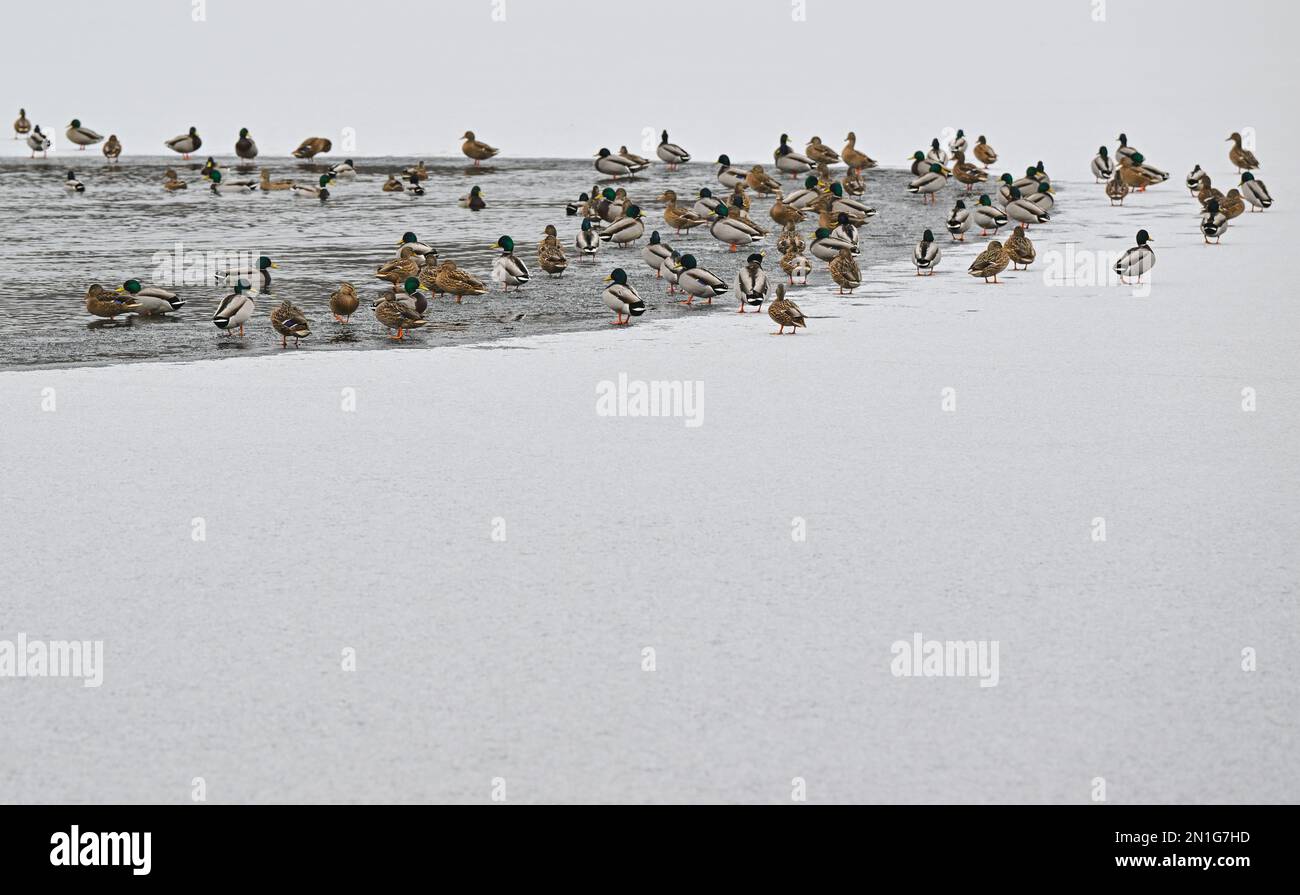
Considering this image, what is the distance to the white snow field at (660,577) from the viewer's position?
5.35 m

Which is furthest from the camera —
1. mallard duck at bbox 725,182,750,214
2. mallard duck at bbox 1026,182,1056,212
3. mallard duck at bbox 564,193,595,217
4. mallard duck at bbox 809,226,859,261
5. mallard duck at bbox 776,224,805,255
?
mallard duck at bbox 1026,182,1056,212

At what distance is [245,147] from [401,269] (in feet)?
50.7

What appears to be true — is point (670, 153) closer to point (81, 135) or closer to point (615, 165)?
point (615, 165)

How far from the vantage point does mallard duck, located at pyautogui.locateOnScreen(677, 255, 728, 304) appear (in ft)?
52.4

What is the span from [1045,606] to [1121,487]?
2.23 meters

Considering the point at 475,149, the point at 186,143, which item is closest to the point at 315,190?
the point at 475,149

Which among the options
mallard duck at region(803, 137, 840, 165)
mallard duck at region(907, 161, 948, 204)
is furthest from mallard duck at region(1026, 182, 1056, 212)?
mallard duck at region(803, 137, 840, 165)

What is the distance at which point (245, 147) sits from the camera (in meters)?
30.7

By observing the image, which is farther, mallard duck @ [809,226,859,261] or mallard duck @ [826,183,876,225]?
mallard duck @ [826,183,876,225]

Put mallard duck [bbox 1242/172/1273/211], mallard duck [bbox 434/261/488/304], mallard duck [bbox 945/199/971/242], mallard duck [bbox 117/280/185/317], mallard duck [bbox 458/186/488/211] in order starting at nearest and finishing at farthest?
mallard duck [bbox 117/280/185/317]
mallard duck [bbox 434/261/488/304]
mallard duck [bbox 945/199/971/242]
mallard duck [bbox 1242/172/1273/211]
mallard duck [bbox 458/186/488/211]

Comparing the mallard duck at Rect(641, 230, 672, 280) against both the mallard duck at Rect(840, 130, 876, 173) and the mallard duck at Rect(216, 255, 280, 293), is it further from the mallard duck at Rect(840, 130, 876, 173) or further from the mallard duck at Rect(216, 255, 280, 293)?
the mallard duck at Rect(840, 130, 876, 173)

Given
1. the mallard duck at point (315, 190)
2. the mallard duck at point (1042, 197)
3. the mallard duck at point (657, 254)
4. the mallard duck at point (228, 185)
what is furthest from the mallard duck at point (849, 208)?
the mallard duck at point (228, 185)

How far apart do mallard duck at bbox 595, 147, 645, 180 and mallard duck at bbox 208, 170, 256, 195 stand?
6270 mm
